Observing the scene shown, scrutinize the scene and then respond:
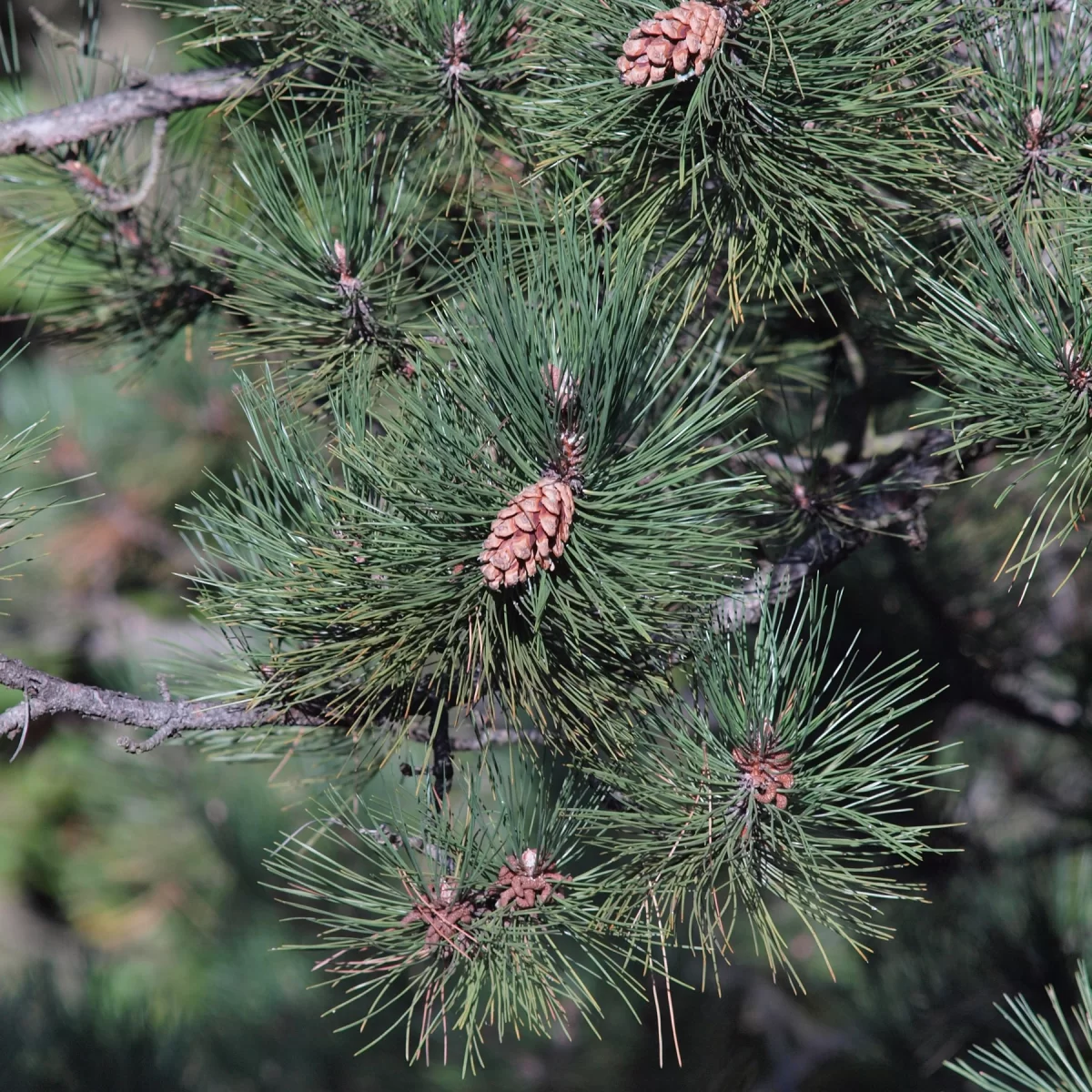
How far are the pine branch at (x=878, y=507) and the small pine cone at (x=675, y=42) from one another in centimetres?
26

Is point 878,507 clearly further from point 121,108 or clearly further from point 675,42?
point 121,108

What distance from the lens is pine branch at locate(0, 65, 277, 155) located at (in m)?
0.71

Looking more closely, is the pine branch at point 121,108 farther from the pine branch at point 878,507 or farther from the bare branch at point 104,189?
the pine branch at point 878,507

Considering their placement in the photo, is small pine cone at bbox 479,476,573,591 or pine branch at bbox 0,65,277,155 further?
pine branch at bbox 0,65,277,155

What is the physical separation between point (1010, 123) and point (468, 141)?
0.30 meters

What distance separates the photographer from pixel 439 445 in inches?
16.7

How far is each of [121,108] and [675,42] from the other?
1.54 feet

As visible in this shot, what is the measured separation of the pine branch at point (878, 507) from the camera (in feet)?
1.94

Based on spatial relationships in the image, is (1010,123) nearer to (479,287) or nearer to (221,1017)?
(479,287)

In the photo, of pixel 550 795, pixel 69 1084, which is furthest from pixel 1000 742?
pixel 69 1084

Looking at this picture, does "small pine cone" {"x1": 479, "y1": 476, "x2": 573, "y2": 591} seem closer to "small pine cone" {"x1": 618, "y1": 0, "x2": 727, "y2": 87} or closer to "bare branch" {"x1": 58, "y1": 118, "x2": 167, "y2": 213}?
"small pine cone" {"x1": 618, "y1": 0, "x2": 727, "y2": 87}

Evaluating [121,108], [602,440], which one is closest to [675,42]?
[602,440]

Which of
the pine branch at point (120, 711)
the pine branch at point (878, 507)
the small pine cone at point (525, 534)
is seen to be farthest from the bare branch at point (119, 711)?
the pine branch at point (878, 507)

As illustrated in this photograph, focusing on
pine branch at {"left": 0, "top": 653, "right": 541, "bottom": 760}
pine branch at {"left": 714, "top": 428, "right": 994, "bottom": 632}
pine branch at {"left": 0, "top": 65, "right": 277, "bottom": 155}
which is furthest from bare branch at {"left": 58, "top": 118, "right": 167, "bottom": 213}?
pine branch at {"left": 714, "top": 428, "right": 994, "bottom": 632}
